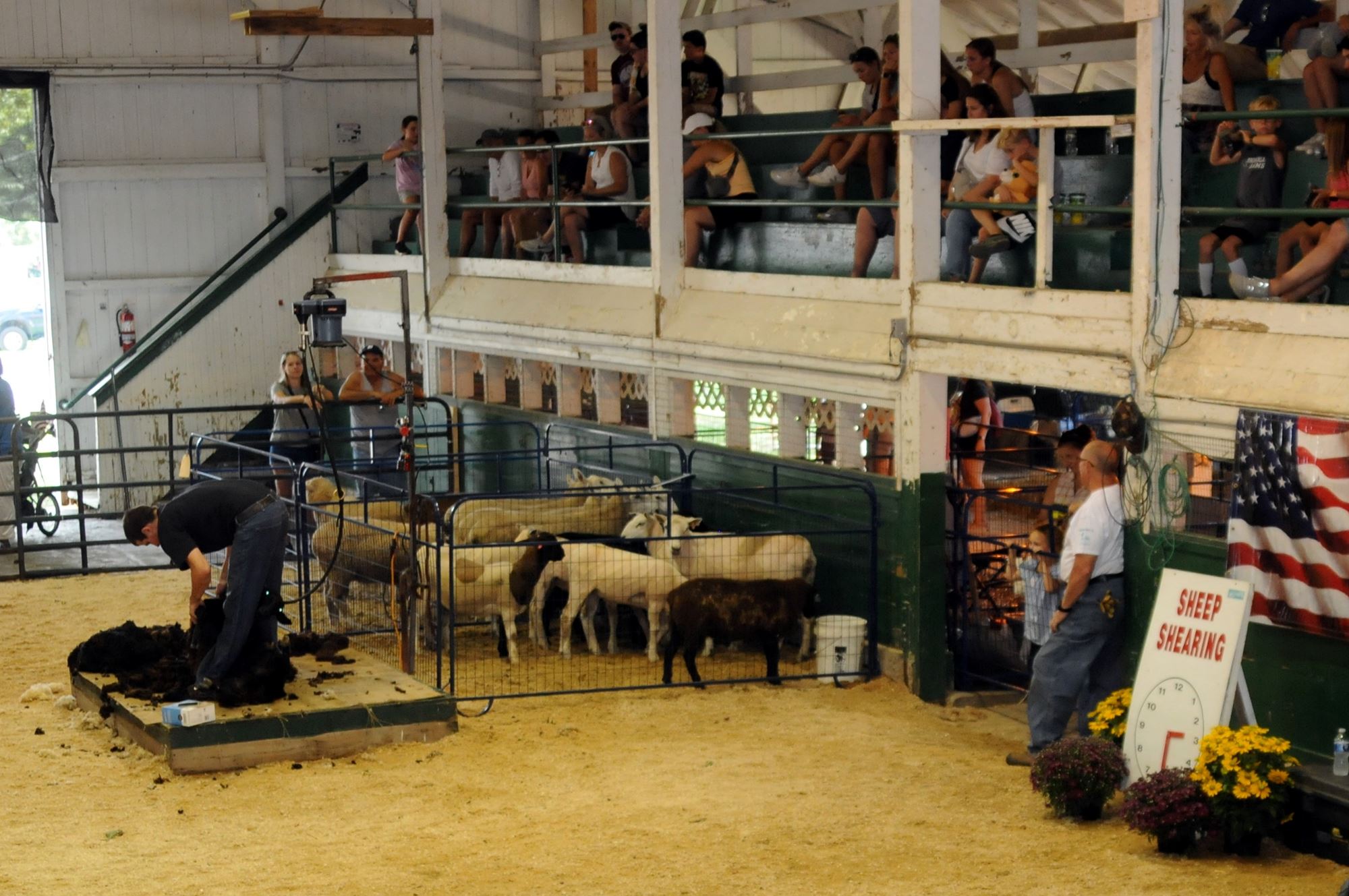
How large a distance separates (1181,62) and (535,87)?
45.1 feet

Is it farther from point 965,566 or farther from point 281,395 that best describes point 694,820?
point 281,395

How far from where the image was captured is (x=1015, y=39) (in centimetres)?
1861

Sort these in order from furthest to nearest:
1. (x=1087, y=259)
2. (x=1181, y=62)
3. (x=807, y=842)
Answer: (x=1087, y=259), (x=1181, y=62), (x=807, y=842)

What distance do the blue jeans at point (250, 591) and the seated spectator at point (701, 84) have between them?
683 cm

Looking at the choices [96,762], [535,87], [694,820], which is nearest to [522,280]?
[535,87]

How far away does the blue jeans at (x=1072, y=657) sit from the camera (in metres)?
10.9

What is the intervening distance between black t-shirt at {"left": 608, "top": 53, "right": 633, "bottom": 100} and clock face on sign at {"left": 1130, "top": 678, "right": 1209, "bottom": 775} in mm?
10277

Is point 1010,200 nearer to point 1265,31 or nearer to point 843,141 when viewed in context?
point 1265,31

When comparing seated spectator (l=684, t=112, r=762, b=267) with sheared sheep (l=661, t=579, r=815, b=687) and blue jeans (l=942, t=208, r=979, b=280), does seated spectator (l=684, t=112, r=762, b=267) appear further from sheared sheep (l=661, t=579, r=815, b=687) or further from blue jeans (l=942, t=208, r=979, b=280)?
sheared sheep (l=661, t=579, r=815, b=687)

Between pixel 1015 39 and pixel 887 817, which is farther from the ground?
pixel 1015 39

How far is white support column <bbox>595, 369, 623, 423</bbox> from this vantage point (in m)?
17.5

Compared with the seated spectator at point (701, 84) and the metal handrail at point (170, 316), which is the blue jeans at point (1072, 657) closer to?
the seated spectator at point (701, 84)

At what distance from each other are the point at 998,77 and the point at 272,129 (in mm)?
11775

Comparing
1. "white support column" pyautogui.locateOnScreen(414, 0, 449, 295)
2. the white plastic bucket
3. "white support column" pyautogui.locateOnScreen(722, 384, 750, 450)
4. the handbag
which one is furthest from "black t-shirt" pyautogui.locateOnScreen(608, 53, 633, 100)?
the white plastic bucket
